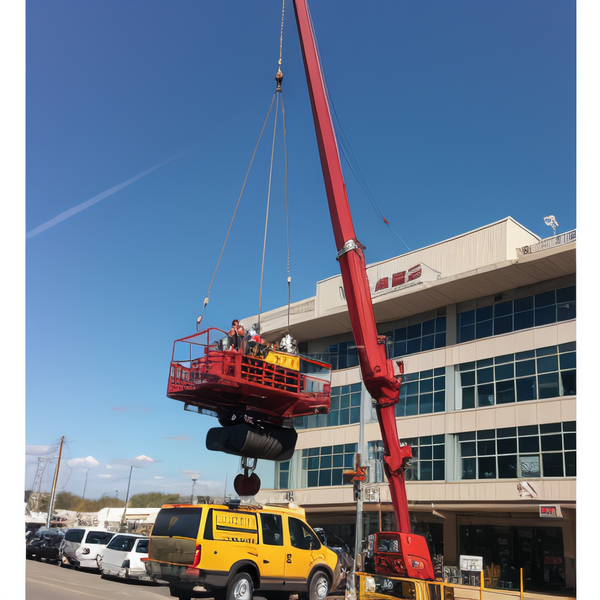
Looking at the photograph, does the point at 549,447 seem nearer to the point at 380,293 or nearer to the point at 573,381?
the point at 573,381

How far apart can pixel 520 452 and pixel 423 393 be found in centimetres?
734

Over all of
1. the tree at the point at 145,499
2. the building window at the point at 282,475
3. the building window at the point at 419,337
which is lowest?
the tree at the point at 145,499

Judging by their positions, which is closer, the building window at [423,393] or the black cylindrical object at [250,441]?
the black cylindrical object at [250,441]

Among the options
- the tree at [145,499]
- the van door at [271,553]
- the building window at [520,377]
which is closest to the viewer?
the van door at [271,553]

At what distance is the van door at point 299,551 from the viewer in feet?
47.0

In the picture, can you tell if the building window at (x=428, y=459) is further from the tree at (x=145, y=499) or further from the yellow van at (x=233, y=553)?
the tree at (x=145, y=499)

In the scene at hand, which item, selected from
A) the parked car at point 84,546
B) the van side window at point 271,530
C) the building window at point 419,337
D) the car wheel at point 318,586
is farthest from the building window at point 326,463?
the van side window at point 271,530

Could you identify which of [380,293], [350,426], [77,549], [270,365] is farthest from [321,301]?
[270,365]

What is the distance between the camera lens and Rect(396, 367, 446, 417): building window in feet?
117

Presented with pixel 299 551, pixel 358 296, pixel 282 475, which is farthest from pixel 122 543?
pixel 282 475

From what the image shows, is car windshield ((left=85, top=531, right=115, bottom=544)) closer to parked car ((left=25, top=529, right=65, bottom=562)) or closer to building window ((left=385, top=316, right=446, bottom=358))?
parked car ((left=25, top=529, right=65, bottom=562))

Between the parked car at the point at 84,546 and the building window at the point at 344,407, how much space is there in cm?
1841

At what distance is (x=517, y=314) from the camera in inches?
1302
